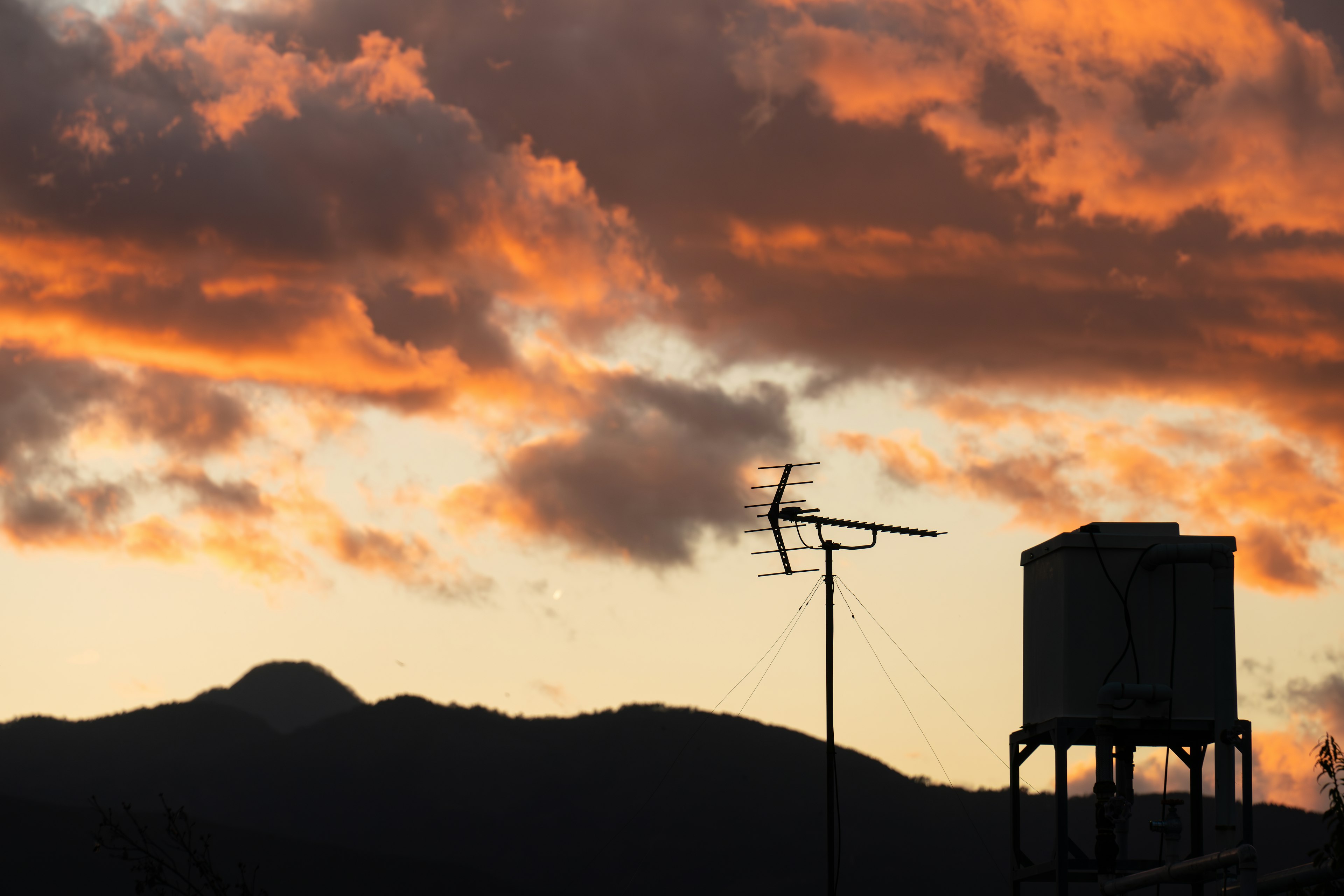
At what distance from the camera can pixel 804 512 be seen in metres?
39.7

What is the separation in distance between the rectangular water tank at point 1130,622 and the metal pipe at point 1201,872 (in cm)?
429

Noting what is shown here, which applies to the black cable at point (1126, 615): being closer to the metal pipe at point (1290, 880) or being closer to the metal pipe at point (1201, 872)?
the metal pipe at point (1201, 872)

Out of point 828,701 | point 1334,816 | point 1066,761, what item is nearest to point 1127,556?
point 1066,761

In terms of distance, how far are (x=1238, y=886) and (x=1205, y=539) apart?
26.7 ft

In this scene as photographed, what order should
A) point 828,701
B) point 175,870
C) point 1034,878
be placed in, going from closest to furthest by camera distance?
1. point 175,870
2. point 1034,878
3. point 828,701

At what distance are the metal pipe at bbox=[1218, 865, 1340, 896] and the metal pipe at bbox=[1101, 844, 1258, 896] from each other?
93mm

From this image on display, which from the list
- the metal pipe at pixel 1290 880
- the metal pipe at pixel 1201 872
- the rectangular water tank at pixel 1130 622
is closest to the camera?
the metal pipe at pixel 1201 872

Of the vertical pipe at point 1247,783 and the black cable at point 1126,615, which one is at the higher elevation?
the black cable at point 1126,615

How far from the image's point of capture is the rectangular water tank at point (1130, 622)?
2464 cm

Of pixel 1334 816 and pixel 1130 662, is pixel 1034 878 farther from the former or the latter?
pixel 1334 816

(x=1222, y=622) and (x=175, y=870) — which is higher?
(x=1222, y=622)

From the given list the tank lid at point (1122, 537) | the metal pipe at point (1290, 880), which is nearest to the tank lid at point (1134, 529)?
the tank lid at point (1122, 537)

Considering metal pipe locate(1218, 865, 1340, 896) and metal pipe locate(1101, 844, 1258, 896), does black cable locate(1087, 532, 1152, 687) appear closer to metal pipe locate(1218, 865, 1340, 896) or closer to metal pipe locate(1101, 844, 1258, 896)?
metal pipe locate(1101, 844, 1258, 896)

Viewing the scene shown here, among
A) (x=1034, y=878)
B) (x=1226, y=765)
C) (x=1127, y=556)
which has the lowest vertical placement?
(x=1034, y=878)
